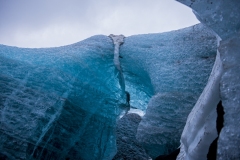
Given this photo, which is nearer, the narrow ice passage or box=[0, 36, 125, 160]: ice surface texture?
box=[0, 36, 125, 160]: ice surface texture

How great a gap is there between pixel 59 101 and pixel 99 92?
2.88ft

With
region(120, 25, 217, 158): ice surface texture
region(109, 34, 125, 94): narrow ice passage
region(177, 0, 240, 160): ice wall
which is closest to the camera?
region(177, 0, 240, 160): ice wall

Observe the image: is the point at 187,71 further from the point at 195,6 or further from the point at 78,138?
the point at 78,138

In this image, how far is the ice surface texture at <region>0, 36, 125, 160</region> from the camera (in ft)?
8.45

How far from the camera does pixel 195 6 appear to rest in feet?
3.64

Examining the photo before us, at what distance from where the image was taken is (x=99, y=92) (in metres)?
3.61

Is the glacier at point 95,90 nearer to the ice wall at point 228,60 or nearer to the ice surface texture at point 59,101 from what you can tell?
the ice surface texture at point 59,101

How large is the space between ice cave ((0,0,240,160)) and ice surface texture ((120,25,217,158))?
0.01 meters

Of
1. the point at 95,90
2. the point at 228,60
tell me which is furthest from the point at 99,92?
the point at 228,60

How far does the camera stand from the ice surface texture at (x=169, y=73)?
8.21 feet

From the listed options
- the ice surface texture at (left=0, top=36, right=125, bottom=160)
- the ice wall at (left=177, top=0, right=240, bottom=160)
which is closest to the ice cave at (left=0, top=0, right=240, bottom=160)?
the ice surface texture at (left=0, top=36, right=125, bottom=160)

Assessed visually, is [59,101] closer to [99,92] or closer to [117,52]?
[99,92]

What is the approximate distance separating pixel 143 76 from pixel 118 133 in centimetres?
275

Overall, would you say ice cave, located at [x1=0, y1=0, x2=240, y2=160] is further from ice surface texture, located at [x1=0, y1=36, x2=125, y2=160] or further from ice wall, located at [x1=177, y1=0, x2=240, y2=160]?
ice wall, located at [x1=177, y1=0, x2=240, y2=160]
